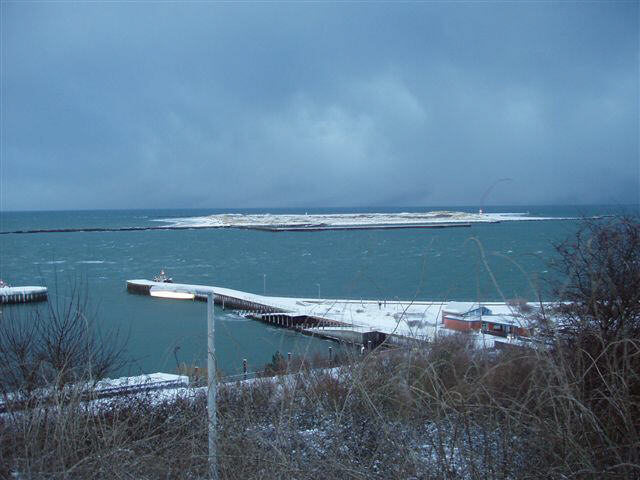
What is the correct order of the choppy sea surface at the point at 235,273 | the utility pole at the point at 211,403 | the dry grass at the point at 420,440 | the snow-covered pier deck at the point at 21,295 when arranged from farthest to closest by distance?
the snow-covered pier deck at the point at 21,295
the choppy sea surface at the point at 235,273
the utility pole at the point at 211,403
the dry grass at the point at 420,440

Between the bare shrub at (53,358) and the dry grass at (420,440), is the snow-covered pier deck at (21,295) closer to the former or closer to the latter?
the bare shrub at (53,358)

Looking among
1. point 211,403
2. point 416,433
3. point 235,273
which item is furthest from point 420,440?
point 235,273

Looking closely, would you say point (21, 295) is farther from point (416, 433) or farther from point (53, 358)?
point (416, 433)

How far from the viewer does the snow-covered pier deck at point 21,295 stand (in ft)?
108

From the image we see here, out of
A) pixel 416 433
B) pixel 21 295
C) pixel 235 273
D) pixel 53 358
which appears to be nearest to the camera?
pixel 416 433

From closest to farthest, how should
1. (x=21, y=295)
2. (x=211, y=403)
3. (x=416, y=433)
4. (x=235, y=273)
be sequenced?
1. (x=211, y=403)
2. (x=416, y=433)
3. (x=21, y=295)
4. (x=235, y=273)

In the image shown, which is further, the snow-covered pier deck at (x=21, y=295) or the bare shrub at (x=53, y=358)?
the snow-covered pier deck at (x=21, y=295)

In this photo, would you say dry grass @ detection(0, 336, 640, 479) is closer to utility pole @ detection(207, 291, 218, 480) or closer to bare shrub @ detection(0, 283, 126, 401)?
utility pole @ detection(207, 291, 218, 480)

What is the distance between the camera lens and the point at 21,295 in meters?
33.7

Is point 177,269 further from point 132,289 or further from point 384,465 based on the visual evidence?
point 384,465

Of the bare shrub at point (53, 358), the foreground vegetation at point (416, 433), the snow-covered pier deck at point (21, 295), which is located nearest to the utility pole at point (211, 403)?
the foreground vegetation at point (416, 433)

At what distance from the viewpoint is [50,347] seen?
6363 millimetres

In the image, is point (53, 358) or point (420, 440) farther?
point (53, 358)

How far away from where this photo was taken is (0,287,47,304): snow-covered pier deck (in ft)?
108
